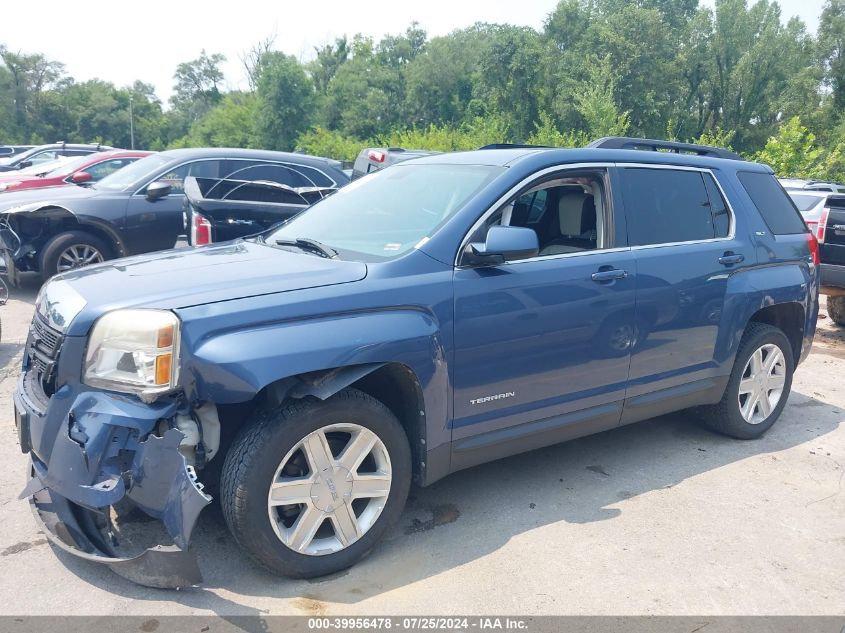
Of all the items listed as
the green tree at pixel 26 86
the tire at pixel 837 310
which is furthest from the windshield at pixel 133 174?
the green tree at pixel 26 86

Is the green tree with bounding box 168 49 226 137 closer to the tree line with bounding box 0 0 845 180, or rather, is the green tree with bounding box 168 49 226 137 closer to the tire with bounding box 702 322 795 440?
the tree line with bounding box 0 0 845 180

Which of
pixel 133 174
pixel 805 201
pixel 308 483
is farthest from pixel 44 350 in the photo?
pixel 805 201

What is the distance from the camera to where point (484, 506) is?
153 inches

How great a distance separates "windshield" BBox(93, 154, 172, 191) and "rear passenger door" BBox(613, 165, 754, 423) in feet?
21.0

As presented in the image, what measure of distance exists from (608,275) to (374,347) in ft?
5.05

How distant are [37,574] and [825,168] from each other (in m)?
33.0

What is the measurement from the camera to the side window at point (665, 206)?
4242mm

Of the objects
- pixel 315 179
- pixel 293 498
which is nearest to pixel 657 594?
pixel 293 498

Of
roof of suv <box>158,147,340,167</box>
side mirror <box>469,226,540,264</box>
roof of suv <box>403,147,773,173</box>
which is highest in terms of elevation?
roof of suv <box>403,147,773,173</box>

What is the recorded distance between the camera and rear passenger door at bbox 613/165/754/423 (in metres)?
4.16

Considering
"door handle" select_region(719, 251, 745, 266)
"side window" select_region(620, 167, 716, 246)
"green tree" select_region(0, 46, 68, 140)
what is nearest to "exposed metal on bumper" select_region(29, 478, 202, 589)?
"side window" select_region(620, 167, 716, 246)

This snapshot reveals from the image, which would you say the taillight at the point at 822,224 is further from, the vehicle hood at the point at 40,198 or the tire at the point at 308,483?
the vehicle hood at the point at 40,198

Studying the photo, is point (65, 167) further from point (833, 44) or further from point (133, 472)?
point (833, 44)

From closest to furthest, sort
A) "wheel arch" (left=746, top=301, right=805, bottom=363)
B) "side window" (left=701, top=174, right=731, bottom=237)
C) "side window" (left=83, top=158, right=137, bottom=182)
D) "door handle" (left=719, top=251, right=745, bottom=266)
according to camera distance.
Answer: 1. "door handle" (left=719, top=251, right=745, bottom=266)
2. "side window" (left=701, top=174, right=731, bottom=237)
3. "wheel arch" (left=746, top=301, right=805, bottom=363)
4. "side window" (left=83, top=158, right=137, bottom=182)
